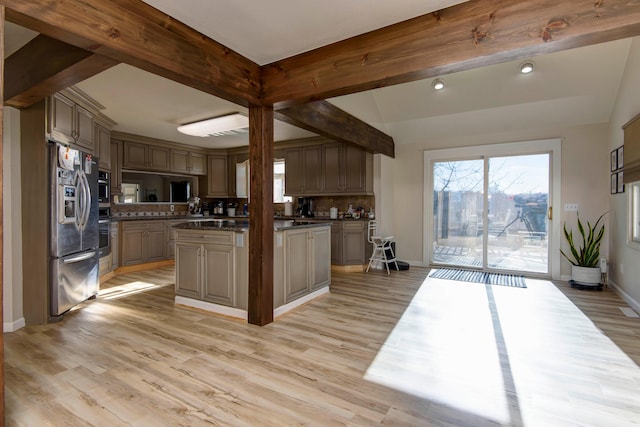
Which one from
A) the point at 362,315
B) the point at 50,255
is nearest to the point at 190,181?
the point at 50,255

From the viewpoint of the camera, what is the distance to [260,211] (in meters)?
3.13

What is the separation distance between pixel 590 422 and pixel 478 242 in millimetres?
4221

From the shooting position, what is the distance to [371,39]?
2.45m

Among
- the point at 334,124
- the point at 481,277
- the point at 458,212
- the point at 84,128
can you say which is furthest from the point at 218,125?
the point at 481,277

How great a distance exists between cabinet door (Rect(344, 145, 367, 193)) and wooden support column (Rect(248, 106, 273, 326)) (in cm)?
296

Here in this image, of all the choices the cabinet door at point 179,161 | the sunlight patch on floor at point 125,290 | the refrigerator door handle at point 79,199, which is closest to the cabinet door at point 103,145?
the refrigerator door handle at point 79,199

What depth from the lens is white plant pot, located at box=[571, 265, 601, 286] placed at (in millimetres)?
4395

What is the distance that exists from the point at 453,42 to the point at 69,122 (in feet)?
12.9

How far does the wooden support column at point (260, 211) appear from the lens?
10.2ft

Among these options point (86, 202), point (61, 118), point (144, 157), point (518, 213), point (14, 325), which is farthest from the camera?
point (144, 157)

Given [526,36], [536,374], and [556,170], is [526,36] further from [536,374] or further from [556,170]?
[556,170]

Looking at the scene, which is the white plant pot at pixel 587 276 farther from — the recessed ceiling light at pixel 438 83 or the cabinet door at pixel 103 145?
the cabinet door at pixel 103 145

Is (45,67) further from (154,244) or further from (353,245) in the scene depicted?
(353,245)

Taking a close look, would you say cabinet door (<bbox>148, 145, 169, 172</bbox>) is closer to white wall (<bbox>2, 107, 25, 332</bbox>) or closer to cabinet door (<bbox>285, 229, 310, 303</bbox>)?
white wall (<bbox>2, 107, 25, 332</bbox>)
